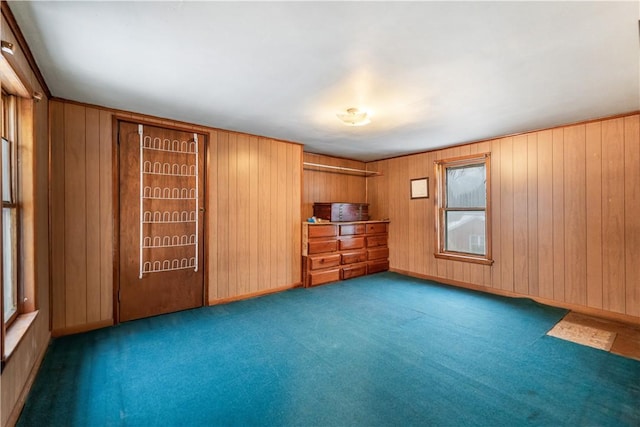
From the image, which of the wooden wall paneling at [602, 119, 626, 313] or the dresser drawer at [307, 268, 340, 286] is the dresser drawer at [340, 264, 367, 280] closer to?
the dresser drawer at [307, 268, 340, 286]

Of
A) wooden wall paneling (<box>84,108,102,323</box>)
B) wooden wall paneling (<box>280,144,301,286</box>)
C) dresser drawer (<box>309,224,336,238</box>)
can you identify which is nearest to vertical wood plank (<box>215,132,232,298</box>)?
wooden wall paneling (<box>280,144,301,286</box>)

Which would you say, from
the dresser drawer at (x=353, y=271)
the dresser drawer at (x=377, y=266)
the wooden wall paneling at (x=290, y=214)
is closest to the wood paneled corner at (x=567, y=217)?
the dresser drawer at (x=377, y=266)

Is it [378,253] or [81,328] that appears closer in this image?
[81,328]

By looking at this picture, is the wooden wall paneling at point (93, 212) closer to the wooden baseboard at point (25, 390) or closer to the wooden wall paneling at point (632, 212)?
the wooden baseboard at point (25, 390)

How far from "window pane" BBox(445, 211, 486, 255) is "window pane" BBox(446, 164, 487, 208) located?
0.16 meters

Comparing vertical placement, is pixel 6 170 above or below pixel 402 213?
above

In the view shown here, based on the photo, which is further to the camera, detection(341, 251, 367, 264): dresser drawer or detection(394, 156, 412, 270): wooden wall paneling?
detection(394, 156, 412, 270): wooden wall paneling

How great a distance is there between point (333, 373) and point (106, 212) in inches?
113

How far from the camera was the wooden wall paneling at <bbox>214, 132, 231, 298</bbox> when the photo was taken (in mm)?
3902

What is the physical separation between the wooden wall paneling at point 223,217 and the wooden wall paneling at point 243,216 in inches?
6.4

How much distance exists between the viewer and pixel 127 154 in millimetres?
3268

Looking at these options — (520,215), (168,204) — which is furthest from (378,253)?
(168,204)

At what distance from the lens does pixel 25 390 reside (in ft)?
6.35

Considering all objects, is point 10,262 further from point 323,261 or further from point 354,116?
point 323,261
